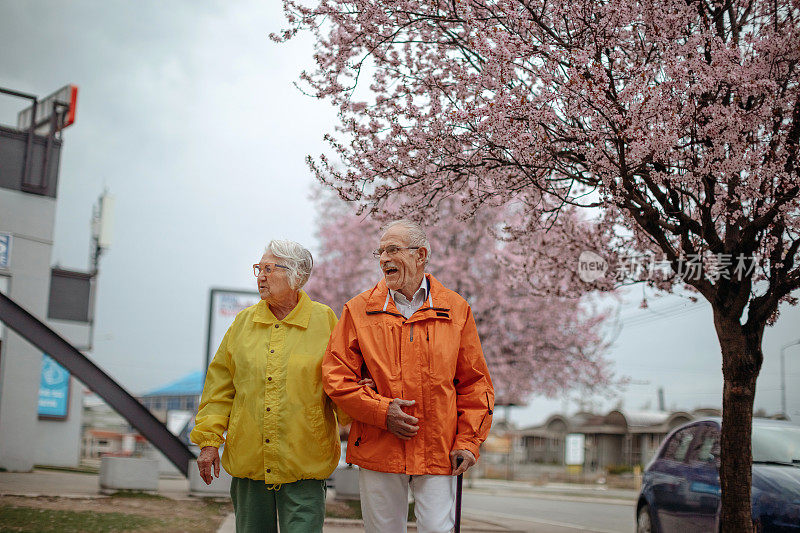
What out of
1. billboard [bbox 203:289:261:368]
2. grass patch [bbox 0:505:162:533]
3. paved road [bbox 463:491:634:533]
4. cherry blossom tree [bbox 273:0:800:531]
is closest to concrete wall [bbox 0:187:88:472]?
billboard [bbox 203:289:261:368]

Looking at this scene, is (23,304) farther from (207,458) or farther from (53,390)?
(207,458)

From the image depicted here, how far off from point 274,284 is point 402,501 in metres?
1.22

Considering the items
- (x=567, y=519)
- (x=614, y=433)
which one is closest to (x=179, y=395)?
(x=567, y=519)

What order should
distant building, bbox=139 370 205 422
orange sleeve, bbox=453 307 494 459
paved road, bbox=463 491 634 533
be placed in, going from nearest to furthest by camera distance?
orange sleeve, bbox=453 307 494 459
paved road, bbox=463 491 634 533
distant building, bbox=139 370 205 422

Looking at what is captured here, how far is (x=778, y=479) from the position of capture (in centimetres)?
648

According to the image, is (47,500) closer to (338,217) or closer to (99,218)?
(99,218)

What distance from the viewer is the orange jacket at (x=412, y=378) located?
3654 millimetres

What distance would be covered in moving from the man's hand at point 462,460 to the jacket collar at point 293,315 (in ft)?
3.22

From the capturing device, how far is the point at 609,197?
6.33 m

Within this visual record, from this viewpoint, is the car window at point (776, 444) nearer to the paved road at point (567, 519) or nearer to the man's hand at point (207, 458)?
the man's hand at point (207, 458)

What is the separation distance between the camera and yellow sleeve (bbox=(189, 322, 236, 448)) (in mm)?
3896

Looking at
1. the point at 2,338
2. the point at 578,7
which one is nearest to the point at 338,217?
the point at 2,338

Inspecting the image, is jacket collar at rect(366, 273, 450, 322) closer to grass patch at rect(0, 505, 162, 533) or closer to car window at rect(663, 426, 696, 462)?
car window at rect(663, 426, 696, 462)

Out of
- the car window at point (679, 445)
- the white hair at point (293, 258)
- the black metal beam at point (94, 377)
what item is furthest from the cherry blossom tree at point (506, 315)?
the white hair at point (293, 258)
